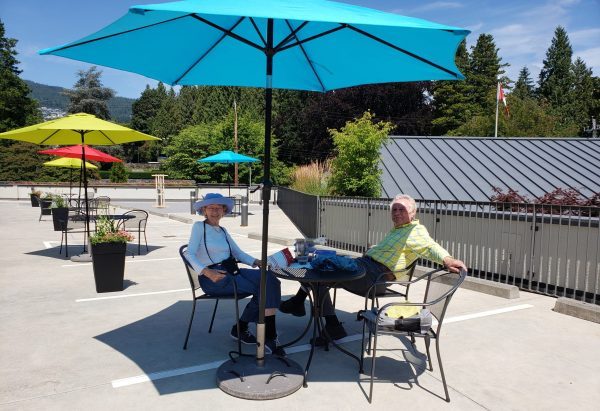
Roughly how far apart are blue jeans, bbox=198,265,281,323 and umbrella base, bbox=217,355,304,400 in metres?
0.45

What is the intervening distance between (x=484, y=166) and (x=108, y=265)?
10800 mm

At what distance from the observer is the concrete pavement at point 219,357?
10.5 feet

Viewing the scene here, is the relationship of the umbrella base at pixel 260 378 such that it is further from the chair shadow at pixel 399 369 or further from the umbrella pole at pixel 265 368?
the chair shadow at pixel 399 369

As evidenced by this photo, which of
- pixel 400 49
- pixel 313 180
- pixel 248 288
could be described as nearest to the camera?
pixel 400 49

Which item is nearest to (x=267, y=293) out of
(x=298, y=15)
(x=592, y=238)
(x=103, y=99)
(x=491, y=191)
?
(x=298, y=15)

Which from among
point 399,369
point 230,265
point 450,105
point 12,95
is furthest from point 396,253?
point 12,95

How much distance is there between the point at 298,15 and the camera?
8.27 feet

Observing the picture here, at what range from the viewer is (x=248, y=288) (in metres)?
4.06

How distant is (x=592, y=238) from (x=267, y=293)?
176 inches

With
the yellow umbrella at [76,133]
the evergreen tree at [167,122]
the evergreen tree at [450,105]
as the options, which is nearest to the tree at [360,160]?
the yellow umbrella at [76,133]

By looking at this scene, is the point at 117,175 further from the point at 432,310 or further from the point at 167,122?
the point at 432,310

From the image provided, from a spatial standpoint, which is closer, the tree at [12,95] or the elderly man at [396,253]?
the elderly man at [396,253]

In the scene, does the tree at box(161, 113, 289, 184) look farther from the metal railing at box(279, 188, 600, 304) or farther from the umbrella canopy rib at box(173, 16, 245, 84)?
the umbrella canopy rib at box(173, 16, 245, 84)

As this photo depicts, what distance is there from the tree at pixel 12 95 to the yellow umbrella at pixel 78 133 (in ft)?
156
